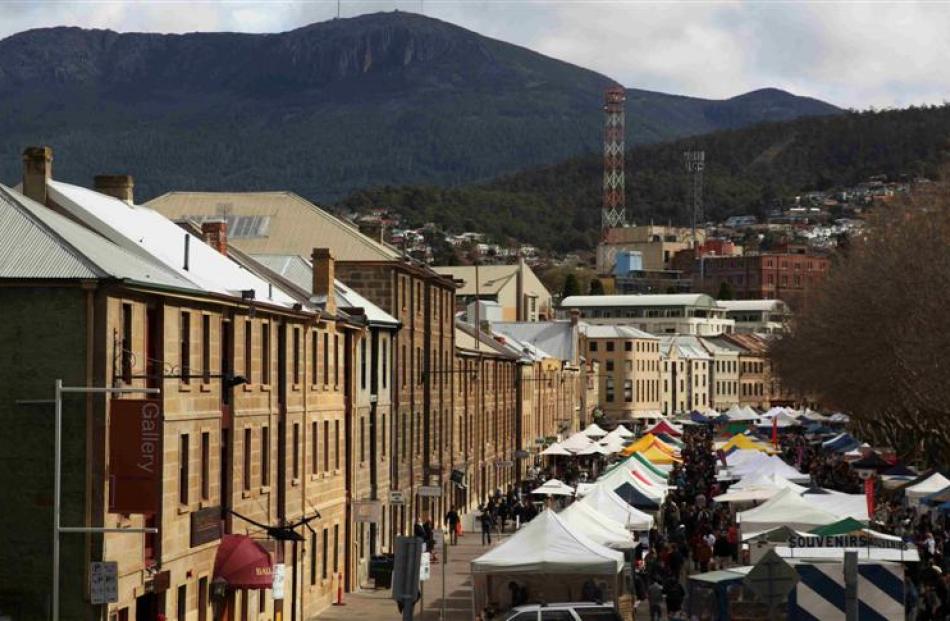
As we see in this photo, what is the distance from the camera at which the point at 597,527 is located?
47000mm

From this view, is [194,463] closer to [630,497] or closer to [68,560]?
[68,560]

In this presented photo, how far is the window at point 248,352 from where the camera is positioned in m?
40.6

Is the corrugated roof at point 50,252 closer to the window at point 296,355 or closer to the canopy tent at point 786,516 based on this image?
the window at point 296,355

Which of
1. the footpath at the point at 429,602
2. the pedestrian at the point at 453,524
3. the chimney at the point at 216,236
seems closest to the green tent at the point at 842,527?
the footpath at the point at 429,602

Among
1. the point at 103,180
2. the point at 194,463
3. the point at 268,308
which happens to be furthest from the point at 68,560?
the point at 103,180

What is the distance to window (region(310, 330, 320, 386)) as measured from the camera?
48219 millimetres

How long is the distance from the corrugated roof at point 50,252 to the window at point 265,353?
7.44 metres

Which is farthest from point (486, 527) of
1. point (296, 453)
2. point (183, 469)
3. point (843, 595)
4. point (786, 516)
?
point (843, 595)

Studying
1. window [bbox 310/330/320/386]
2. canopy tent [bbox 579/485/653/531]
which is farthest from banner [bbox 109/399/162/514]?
canopy tent [bbox 579/485/653/531]

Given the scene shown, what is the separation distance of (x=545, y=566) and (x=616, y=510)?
1477 cm

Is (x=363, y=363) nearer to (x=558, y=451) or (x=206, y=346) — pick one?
(x=206, y=346)

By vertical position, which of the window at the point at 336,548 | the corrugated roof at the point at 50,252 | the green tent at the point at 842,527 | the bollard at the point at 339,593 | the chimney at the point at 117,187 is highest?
the chimney at the point at 117,187

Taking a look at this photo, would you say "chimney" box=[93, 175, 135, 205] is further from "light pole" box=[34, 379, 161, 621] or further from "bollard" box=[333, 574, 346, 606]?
"light pole" box=[34, 379, 161, 621]

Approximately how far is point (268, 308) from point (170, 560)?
8.82 metres
